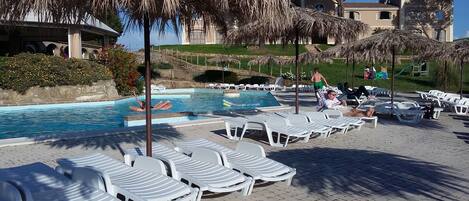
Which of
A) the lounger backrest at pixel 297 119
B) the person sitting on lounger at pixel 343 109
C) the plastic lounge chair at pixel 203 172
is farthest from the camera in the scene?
the person sitting on lounger at pixel 343 109

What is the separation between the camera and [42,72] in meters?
19.7

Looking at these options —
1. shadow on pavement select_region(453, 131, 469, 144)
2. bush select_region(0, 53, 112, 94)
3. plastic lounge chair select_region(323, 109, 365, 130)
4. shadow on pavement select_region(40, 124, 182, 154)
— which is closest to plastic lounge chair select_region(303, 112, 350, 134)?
plastic lounge chair select_region(323, 109, 365, 130)

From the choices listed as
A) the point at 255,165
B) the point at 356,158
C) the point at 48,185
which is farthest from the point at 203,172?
the point at 356,158

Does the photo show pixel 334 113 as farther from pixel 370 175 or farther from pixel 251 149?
pixel 251 149

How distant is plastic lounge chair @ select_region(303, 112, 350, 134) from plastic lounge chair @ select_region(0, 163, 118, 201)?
20.3 feet

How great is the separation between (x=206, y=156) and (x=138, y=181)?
3.92ft

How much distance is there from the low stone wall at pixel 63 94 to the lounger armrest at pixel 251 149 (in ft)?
51.6

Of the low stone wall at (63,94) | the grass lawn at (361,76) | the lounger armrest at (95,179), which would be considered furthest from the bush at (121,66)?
the lounger armrest at (95,179)

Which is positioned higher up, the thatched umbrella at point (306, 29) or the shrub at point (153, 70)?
the thatched umbrella at point (306, 29)

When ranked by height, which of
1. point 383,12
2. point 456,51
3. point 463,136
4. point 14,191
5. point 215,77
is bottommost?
point 463,136

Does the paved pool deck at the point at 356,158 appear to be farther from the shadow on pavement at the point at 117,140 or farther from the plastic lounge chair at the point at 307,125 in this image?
the plastic lounge chair at the point at 307,125

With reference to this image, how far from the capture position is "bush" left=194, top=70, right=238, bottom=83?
33.8m

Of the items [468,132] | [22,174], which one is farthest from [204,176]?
[468,132]

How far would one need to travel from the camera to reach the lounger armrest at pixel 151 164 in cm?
508
